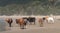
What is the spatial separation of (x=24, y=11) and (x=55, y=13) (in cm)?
707

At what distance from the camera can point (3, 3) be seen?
54.8 m

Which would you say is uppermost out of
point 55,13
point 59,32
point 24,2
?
point 24,2

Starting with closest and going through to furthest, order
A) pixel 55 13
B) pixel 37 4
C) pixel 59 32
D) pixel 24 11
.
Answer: pixel 59 32 → pixel 55 13 → pixel 24 11 → pixel 37 4

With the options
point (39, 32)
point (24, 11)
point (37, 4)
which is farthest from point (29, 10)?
point (39, 32)

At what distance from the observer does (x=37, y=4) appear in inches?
2072

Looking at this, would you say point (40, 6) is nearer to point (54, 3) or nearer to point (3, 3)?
point (54, 3)

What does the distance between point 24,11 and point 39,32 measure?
35.3 meters

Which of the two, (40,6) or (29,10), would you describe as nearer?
(29,10)

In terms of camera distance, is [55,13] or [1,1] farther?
[1,1]

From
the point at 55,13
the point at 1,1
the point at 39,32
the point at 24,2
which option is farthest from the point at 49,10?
the point at 39,32

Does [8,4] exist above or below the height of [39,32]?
above

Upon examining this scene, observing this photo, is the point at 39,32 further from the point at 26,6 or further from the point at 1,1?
the point at 1,1

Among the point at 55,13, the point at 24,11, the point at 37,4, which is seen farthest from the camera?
the point at 37,4

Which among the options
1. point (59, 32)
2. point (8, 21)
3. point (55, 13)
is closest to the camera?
point (59, 32)
